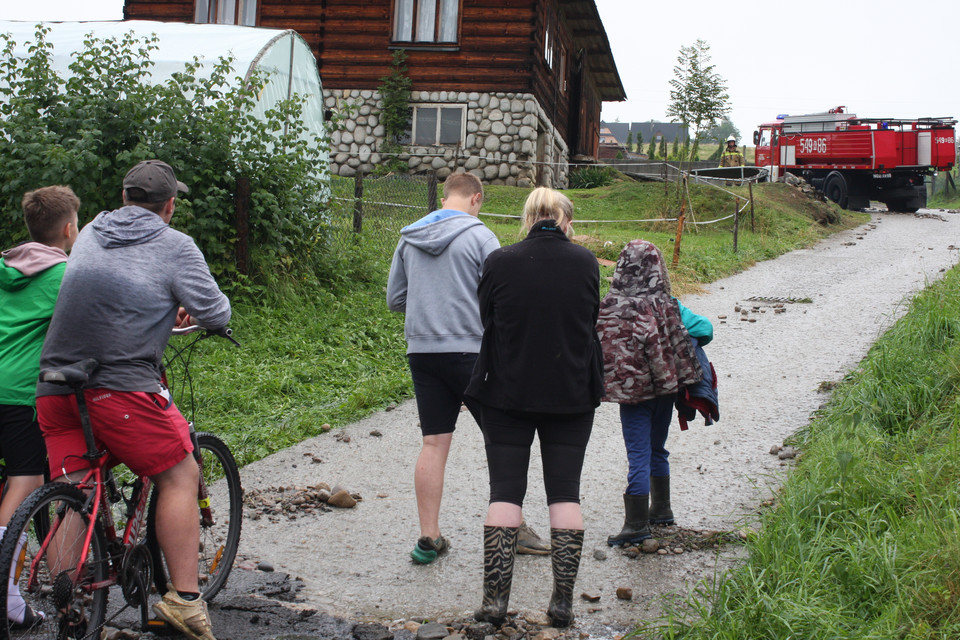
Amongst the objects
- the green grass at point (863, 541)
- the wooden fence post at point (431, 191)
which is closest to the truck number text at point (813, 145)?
the wooden fence post at point (431, 191)

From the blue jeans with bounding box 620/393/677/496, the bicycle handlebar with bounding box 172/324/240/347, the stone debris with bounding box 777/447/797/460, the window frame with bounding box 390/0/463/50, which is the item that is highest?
the window frame with bounding box 390/0/463/50

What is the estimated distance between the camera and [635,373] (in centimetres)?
446

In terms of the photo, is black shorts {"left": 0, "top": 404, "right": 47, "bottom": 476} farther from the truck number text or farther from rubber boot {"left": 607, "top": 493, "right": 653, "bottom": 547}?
the truck number text

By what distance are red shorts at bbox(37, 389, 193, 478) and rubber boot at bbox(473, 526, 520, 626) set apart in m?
1.22

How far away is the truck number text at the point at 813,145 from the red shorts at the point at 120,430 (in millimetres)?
27262

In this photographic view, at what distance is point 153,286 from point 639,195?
63.4ft

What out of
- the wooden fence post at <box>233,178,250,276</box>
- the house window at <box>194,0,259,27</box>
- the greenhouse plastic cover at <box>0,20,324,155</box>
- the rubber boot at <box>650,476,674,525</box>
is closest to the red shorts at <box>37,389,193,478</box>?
the rubber boot at <box>650,476,674,525</box>

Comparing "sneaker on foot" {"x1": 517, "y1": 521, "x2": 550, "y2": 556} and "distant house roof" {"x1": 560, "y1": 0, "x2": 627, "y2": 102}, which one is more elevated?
"distant house roof" {"x1": 560, "y1": 0, "x2": 627, "y2": 102}

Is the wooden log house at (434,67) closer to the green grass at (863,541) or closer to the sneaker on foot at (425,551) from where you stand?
the green grass at (863,541)

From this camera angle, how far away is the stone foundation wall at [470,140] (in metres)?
22.3

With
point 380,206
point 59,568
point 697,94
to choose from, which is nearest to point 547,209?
point 59,568

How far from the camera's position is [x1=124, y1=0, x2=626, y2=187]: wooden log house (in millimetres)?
22219

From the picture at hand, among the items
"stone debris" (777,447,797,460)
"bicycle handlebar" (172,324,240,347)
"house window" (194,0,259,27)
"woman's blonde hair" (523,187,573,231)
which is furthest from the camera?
"house window" (194,0,259,27)

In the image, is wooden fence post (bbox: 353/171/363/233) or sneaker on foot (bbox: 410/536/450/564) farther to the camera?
wooden fence post (bbox: 353/171/363/233)
